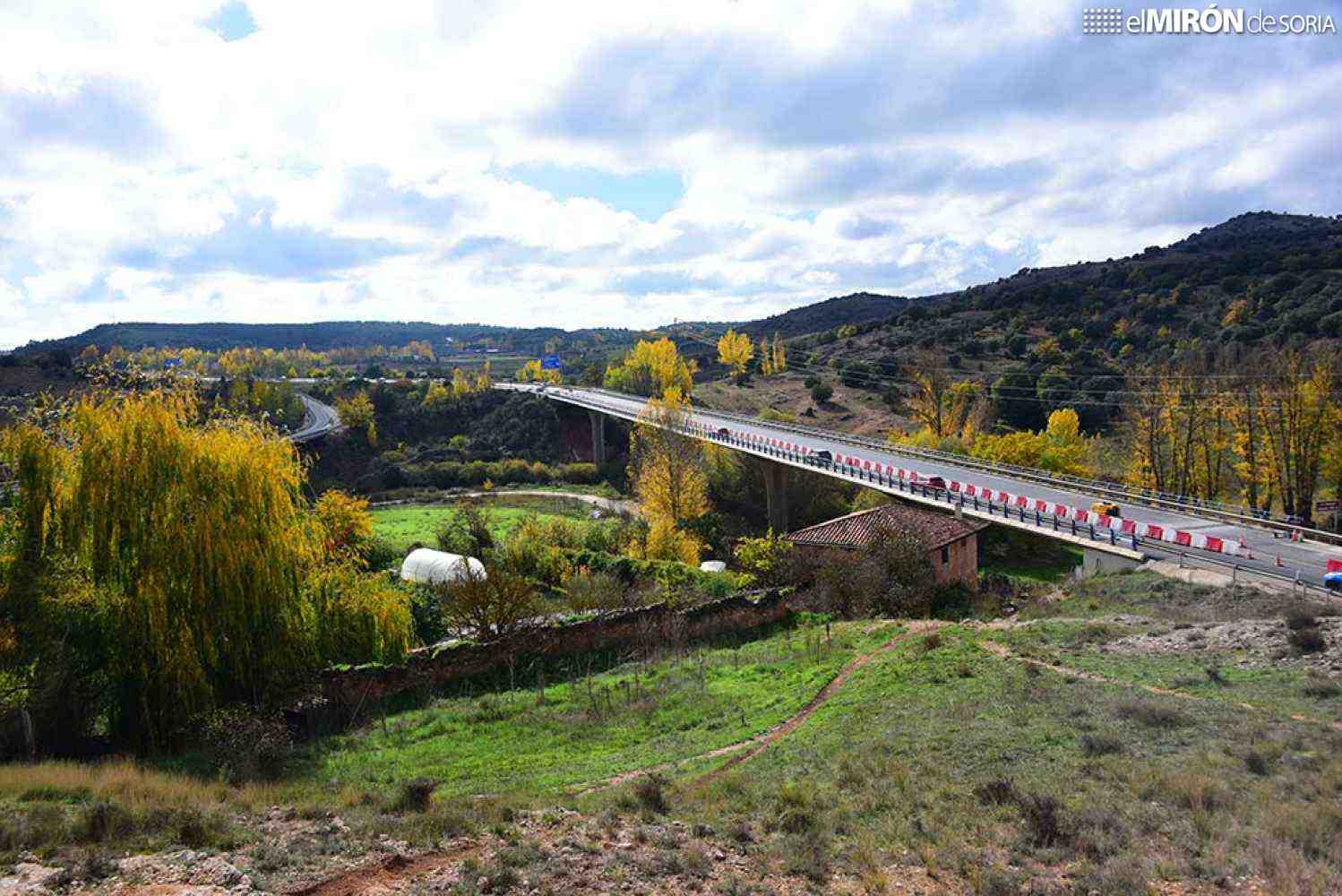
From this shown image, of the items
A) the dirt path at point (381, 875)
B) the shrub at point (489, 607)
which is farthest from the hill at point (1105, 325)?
the dirt path at point (381, 875)

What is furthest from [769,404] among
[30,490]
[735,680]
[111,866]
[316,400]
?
[111,866]

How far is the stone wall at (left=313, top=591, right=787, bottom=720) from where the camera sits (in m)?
19.5

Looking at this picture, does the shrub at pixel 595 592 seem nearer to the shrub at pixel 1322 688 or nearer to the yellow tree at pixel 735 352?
the shrub at pixel 1322 688

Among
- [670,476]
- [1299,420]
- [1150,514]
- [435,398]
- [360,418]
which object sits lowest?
[1150,514]

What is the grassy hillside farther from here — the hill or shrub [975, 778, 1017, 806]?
the hill

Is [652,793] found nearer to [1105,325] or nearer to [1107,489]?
[1107,489]

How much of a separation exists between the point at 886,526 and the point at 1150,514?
10.1m

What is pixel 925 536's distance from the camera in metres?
33.4

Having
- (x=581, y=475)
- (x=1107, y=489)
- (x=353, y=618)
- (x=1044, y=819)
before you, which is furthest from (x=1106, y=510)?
(x=581, y=475)

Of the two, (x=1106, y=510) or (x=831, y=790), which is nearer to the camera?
(x=831, y=790)

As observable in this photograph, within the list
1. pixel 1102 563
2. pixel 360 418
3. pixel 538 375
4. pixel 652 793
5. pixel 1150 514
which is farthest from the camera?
pixel 538 375

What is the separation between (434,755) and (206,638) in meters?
5.13

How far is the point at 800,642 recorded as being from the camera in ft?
78.5

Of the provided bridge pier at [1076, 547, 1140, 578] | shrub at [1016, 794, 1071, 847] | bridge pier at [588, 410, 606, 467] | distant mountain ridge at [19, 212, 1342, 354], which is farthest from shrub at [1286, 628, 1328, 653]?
bridge pier at [588, 410, 606, 467]
